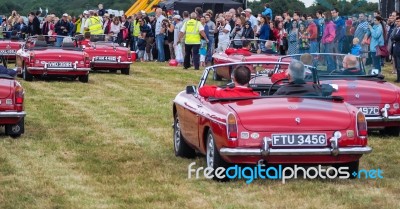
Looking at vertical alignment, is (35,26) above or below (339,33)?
below

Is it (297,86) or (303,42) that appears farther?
(303,42)

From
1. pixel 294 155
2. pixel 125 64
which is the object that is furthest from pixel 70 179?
pixel 125 64

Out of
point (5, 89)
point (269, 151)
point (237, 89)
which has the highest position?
point (237, 89)

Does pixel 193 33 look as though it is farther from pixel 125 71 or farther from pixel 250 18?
pixel 125 71

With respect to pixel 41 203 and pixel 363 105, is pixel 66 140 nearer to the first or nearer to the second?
pixel 363 105

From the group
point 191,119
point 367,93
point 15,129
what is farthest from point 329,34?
point 191,119

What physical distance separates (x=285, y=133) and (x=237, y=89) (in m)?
1.30

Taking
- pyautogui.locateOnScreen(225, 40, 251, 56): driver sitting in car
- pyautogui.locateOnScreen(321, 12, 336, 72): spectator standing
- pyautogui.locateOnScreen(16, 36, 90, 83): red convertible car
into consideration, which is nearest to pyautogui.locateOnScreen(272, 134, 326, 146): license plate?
pyautogui.locateOnScreen(225, 40, 251, 56): driver sitting in car

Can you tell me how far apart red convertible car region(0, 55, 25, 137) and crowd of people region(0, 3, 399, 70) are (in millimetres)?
12320

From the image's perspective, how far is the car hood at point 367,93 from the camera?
48.5ft

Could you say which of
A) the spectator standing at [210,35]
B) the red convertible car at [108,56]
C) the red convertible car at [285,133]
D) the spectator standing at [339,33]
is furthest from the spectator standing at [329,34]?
the red convertible car at [285,133]

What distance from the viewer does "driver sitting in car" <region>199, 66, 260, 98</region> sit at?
37.6ft

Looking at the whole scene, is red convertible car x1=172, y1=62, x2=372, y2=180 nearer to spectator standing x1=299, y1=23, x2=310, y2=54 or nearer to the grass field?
the grass field

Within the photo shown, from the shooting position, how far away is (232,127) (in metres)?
10.4
